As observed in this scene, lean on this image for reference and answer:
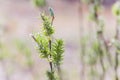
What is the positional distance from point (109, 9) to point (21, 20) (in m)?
1.08

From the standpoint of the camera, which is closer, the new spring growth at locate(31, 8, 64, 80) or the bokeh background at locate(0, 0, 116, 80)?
the new spring growth at locate(31, 8, 64, 80)

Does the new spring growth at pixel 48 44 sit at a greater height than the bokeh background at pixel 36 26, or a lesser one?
lesser

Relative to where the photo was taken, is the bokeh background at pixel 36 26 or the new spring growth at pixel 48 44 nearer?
the new spring growth at pixel 48 44

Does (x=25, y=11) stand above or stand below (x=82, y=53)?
above

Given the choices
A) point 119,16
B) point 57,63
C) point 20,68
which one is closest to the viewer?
point 57,63

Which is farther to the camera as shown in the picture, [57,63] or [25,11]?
[25,11]

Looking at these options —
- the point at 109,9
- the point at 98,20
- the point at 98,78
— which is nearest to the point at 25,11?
the point at 109,9

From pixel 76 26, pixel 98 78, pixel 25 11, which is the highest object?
pixel 25 11

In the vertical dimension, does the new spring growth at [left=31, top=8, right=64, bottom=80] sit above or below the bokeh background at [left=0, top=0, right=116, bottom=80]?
below

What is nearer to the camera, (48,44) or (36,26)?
(48,44)

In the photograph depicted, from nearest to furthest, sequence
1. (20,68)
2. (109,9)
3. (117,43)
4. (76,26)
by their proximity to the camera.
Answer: (117,43) < (20,68) < (76,26) < (109,9)

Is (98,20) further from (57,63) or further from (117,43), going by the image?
(57,63)

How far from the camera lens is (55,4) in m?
5.00

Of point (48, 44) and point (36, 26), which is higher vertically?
point (36, 26)
